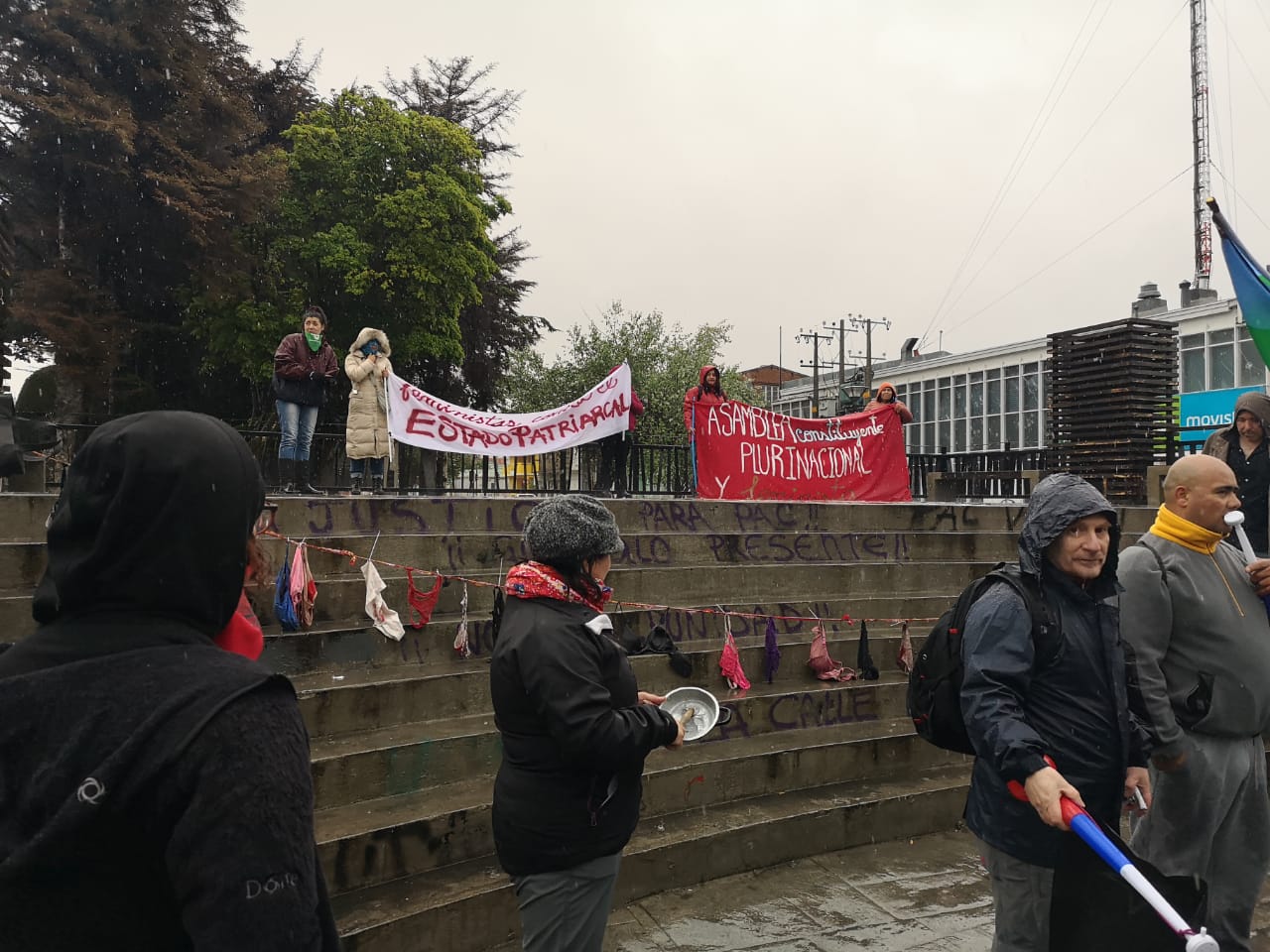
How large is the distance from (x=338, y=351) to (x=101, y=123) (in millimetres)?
7695

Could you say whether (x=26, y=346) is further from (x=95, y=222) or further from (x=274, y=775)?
(x=274, y=775)

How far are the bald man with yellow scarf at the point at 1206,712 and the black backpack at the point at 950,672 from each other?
79cm

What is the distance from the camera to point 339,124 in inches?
968

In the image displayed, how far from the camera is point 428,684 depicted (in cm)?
559

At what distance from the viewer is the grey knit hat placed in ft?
9.07

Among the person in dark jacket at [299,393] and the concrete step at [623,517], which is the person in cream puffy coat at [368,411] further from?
the concrete step at [623,517]

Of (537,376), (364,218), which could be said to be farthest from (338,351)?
(537,376)

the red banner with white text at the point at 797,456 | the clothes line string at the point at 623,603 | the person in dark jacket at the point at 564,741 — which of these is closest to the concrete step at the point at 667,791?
the clothes line string at the point at 623,603

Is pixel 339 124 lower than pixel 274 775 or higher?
higher

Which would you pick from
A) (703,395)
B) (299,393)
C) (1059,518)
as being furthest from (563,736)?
(703,395)

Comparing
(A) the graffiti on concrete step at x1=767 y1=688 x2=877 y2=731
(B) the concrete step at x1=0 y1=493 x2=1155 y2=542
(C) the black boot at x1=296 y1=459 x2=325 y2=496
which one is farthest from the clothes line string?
(C) the black boot at x1=296 y1=459 x2=325 y2=496

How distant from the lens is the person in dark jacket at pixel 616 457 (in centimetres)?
1042

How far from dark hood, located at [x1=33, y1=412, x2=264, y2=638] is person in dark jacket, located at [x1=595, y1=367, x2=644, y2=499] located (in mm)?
8958

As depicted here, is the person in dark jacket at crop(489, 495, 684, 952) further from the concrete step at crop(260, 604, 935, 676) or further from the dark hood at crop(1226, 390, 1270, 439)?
the dark hood at crop(1226, 390, 1270, 439)
